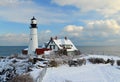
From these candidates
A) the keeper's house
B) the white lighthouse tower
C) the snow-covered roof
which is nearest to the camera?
the white lighthouse tower

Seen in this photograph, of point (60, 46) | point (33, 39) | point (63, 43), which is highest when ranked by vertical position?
point (33, 39)

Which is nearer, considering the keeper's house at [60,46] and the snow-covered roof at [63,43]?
the keeper's house at [60,46]

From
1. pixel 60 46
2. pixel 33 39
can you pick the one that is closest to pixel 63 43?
pixel 60 46

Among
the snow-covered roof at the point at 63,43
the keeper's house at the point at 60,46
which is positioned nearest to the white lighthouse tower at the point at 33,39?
the keeper's house at the point at 60,46

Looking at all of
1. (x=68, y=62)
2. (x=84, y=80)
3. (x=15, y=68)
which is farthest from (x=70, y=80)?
(x=15, y=68)

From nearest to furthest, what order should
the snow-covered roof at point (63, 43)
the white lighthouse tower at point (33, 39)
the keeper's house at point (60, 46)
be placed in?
1. the white lighthouse tower at point (33, 39)
2. the keeper's house at point (60, 46)
3. the snow-covered roof at point (63, 43)

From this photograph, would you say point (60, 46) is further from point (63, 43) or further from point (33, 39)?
point (33, 39)

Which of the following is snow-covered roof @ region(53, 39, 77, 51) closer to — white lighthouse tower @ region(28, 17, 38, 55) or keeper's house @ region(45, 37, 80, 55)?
keeper's house @ region(45, 37, 80, 55)

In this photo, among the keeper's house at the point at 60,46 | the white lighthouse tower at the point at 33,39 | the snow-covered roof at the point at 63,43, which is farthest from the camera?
the snow-covered roof at the point at 63,43

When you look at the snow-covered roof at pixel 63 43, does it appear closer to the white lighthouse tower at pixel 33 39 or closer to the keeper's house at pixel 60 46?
the keeper's house at pixel 60 46

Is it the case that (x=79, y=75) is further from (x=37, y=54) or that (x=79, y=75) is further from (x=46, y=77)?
(x=37, y=54)

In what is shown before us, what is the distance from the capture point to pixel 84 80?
1980cm

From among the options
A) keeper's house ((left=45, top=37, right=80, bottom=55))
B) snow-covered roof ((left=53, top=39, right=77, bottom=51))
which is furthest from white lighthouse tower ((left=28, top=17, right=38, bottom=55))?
snow-covered roof ((left=53, top=39, right=77, bottom=51))

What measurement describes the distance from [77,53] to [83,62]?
14211 millimetres
